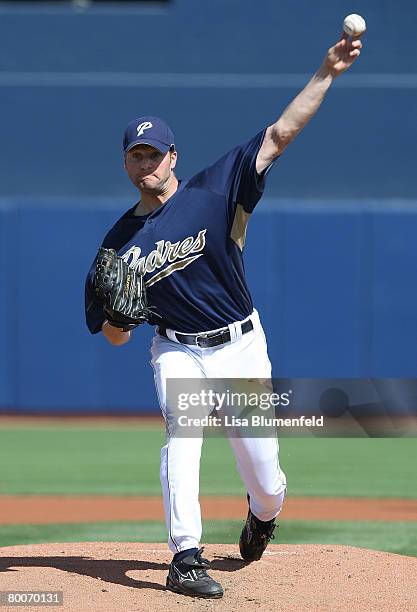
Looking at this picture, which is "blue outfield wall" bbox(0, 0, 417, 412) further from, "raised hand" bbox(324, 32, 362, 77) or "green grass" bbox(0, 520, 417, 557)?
"raised hand" bbox(324, 32, 362, 77)

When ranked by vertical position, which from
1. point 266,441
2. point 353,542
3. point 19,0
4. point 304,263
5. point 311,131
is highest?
point 19,0

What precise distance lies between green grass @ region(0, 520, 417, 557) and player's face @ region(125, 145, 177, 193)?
7.23 feet

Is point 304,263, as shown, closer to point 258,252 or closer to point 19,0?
point 258,252

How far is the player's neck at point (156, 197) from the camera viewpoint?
15.1ft

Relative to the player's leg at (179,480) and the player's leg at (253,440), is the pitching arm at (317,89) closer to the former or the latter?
the player's leg at (253,440)

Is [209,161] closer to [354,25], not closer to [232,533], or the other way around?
[232,533]

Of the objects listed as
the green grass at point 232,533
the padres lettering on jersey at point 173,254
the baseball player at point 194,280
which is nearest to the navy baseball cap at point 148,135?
the baseball player at point 194,280

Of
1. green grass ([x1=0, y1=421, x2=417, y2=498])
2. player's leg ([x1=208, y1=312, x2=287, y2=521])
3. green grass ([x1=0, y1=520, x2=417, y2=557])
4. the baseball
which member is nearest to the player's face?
player's leg ([x1=208, y1=312, x2=287, y2=521])

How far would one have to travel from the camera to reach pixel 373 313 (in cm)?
1253

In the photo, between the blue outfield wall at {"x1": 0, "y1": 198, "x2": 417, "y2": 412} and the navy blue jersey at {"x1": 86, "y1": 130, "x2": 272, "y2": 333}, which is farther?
the blue outfield wall at {"x1": 0, "y1": 198, "x2": 417, "y2": 412}

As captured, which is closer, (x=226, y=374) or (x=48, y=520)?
(x=226, y=374)

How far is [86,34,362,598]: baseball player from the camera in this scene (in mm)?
4359

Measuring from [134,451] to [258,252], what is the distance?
3.19 m

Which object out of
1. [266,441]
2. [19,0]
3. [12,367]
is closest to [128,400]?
[12,367]
